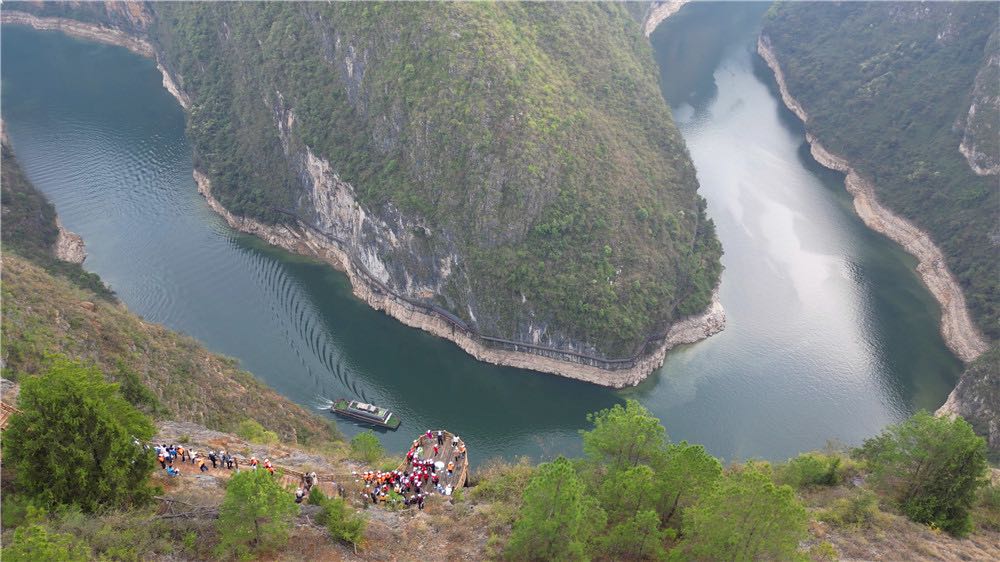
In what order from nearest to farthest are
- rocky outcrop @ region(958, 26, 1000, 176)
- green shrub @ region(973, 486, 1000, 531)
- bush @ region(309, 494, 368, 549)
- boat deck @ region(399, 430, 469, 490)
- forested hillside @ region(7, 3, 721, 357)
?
bush @ region(309, 494, 368, 549), green shrub @ region(973, 486, 1000, 531), boat deck @ region(399, 430, 469, 490), forested hillside @ region(7, 3, 721, 357), rocky outcrop @ region(958, 26, 1000, 176)

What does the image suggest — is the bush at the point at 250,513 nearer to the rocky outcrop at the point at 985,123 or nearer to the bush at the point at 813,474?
the bush at the point at 813,474

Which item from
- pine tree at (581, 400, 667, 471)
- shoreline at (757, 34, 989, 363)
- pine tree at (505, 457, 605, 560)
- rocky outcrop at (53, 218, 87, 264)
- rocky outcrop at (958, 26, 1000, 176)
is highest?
rocky outcrop at (958, 26, 1000, 176)

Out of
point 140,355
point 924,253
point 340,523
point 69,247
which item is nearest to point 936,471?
point 340,523

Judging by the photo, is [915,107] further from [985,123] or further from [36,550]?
[36,550]

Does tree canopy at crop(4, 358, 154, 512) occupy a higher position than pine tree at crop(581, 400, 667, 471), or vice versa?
pine tree at crop(581, 400, 667, 471)

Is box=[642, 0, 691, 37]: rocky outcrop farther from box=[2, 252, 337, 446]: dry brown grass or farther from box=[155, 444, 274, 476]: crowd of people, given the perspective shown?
box=[155, 444, 274, 476]: crowd of people

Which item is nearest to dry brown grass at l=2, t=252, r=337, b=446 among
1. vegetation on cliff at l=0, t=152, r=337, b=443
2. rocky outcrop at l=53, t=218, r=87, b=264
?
vegetation on cliff at l=0, t=152, r=337, b=443
